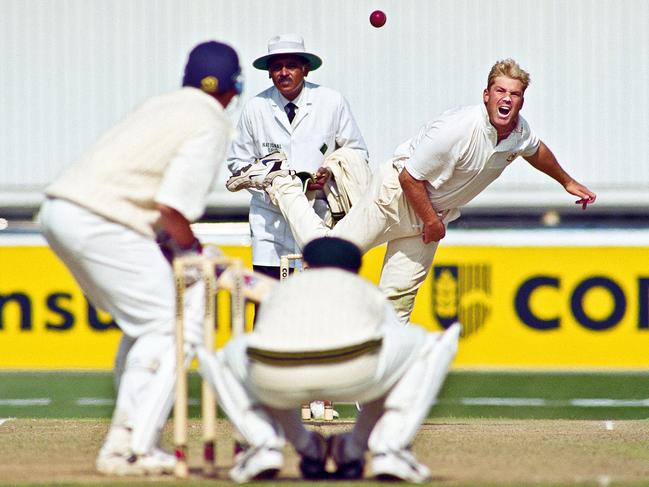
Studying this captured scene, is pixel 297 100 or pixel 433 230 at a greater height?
pixel 297 100

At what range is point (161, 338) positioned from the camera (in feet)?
18.1

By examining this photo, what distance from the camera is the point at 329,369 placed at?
4980mm

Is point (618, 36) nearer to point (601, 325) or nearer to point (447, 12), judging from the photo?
point (447, 12)

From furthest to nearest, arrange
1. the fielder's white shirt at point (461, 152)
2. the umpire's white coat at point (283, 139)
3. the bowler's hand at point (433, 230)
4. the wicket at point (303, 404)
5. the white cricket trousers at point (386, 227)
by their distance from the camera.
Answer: the umpire's white coat at point (283, 139) → the wicket at point (303, 404) → the white cricket trousers at point (386, 227) → the bowler's hand at point (433, 230) → the fielder's white shirt at point (461, 152)

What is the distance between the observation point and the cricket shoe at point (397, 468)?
5.09 meters

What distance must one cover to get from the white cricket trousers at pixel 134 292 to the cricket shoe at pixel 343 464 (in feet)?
2.15

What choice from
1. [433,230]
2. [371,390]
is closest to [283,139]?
[433,230]

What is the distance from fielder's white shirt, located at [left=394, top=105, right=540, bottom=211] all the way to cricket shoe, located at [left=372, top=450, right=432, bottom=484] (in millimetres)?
2552

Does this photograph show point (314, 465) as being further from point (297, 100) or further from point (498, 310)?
point (498, 310)

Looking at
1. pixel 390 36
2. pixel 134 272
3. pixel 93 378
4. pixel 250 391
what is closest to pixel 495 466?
pixel 250 391

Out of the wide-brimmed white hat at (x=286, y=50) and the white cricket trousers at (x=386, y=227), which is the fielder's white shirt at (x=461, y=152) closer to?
the white cricket trousers at (x=386, y=227)

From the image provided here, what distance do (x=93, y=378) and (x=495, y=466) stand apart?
5.26 m

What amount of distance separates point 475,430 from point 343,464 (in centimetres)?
229

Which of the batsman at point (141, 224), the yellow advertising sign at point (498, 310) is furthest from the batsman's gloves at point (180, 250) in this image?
the yellow advertising sign at point (498, 310)
